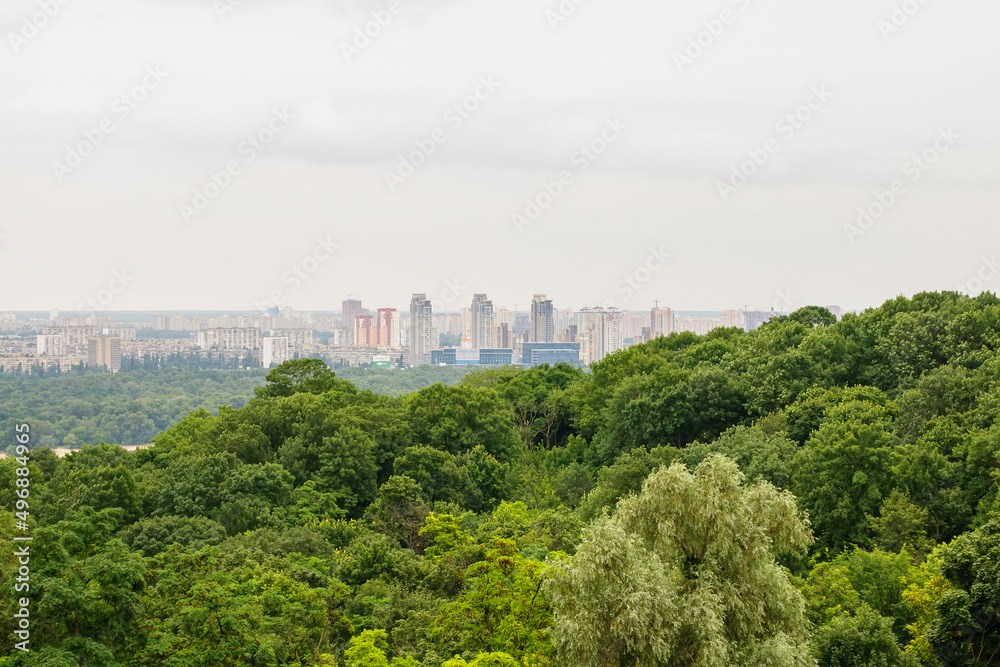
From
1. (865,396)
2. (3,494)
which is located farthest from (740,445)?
(3,494)

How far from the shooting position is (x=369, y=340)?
642ft

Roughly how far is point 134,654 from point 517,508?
13.9 metres

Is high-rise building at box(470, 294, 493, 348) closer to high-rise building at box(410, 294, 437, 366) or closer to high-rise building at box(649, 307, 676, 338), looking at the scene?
high-rise building at box(410, 294, 437, 366)

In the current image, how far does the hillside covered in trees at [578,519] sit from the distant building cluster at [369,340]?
10738 cm

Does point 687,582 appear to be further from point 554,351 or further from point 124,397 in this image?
point 554,351

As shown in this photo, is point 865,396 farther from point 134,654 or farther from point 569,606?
point 134,654

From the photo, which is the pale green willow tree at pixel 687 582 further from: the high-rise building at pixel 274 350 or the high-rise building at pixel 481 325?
the high-rise building at pixel 481 325

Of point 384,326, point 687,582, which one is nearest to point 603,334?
point 384,326

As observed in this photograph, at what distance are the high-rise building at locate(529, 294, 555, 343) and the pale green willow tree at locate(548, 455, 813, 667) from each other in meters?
172

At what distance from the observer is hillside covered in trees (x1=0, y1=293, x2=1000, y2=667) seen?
11.4 meters

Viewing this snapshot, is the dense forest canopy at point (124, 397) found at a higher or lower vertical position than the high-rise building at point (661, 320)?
lower

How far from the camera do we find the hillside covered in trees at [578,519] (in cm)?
1136

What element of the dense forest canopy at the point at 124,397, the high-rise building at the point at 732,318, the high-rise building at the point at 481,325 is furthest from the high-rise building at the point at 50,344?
the high-rise building at the point at 732,318

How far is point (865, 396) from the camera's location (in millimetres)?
28094
